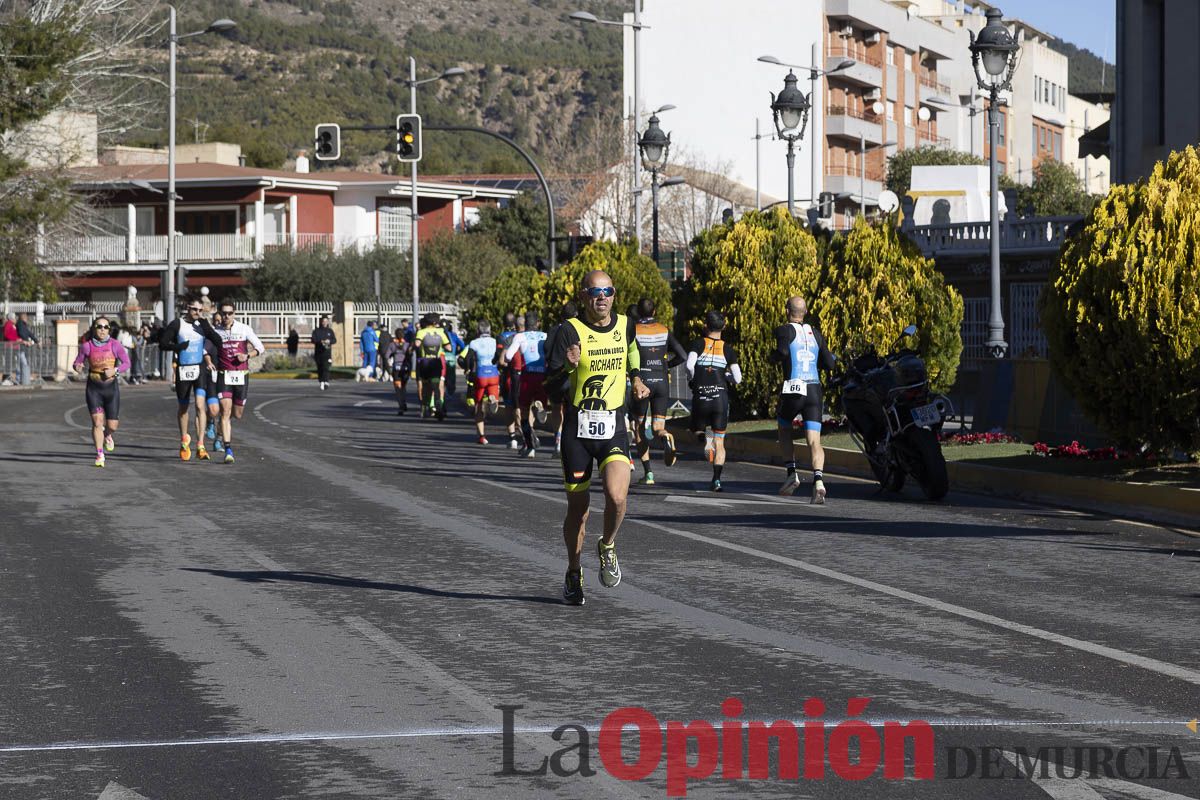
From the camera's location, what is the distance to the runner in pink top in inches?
821

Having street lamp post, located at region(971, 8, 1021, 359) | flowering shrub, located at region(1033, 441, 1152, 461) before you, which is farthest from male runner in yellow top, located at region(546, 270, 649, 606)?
street lamp post, located at region(971, 8, 1021, 359)

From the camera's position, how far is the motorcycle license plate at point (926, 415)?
16516mm

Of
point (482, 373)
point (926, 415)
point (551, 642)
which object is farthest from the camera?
point (482, 373)

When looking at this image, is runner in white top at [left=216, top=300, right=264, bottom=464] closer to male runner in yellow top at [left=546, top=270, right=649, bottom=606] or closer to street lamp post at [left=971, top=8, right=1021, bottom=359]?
street lamp post at [left=971, top=8, right=1021, bottom=359]

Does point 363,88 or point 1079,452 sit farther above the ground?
point 363,88

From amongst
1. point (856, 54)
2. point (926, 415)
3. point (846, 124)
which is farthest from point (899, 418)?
point (856, 54)

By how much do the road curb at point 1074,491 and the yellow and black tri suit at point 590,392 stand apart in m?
5.77

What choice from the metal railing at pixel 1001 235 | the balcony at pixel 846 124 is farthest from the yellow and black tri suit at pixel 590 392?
the balcony at pixel 846 124

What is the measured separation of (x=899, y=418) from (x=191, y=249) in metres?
59.3

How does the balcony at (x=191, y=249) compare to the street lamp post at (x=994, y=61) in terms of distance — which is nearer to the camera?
the street lamp post at (x=994, y=61)

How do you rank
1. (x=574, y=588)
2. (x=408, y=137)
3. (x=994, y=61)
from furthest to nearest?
(x=408, y=137)
(x=994, y=61)
(x=574, y=588)

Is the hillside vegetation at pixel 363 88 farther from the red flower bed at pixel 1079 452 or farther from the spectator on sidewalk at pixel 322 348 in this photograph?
the red flower bed at pixel 1079 452

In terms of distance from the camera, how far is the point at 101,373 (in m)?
20.9

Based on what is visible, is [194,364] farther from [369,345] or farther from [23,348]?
[369,345]
